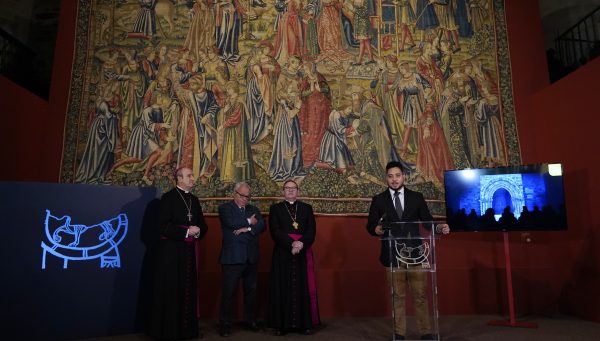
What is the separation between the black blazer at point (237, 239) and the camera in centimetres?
519

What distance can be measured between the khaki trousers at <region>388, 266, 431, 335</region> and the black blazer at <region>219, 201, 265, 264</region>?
1.80 m

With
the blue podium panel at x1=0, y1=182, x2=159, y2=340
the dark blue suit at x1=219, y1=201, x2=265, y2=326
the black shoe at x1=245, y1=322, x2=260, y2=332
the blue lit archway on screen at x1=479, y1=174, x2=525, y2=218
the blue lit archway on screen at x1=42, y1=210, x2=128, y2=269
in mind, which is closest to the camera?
the blue podium panel at x1=0, y1=182, x2=159, y2=340

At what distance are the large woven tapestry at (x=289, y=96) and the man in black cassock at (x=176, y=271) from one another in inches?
61.9

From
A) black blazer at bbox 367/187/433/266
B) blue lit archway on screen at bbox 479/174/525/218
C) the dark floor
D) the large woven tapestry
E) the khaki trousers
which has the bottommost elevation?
the dark floor

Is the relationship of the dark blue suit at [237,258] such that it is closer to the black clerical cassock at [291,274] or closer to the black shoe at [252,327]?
the black shoe at [252,327]

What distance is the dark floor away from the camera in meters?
4.80

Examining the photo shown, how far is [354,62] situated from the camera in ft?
23.4

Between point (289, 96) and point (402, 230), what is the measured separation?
353cm

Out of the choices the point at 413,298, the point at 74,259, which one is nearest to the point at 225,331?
the point at 74,259

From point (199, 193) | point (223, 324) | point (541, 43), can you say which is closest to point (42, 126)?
point (199, 193)

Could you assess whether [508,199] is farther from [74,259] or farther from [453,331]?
[74,259]

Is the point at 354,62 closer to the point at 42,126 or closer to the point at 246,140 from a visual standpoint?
the point at 246,140

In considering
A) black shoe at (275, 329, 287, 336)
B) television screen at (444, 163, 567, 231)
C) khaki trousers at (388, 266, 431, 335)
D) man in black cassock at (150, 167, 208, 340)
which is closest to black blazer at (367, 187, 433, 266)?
khaki trousers at (388, 266, 431, 335)

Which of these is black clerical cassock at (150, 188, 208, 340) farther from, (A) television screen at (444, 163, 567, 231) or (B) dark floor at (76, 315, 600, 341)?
(A) television screen at (444, 163, 567, 231)
